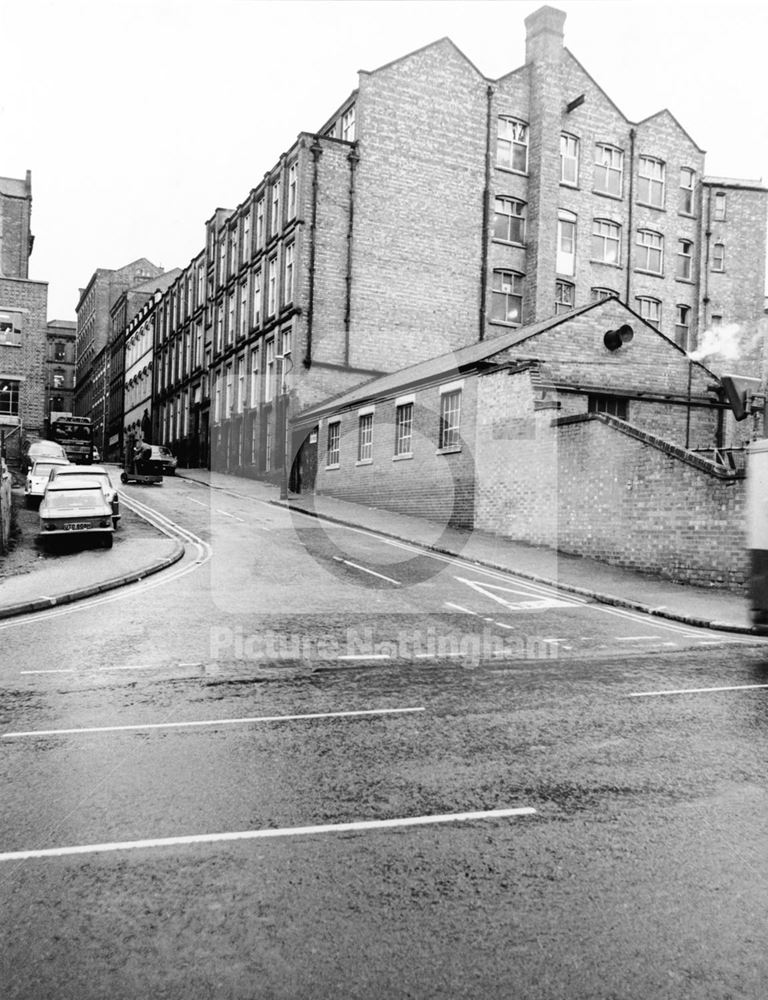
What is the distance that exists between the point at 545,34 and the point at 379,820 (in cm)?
4378

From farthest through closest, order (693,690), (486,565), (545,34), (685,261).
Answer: (685,261), (545,34), (486,565), (693,690)

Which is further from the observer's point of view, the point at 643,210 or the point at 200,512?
the point at 643,210

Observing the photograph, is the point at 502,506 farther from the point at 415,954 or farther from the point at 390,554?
the point at 415,954

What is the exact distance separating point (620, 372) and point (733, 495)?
8.64 m

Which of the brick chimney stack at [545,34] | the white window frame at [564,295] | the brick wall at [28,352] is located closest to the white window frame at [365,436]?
the white window frame at [564,295]

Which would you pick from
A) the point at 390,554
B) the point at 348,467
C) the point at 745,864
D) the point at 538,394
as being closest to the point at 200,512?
the point at 348,467

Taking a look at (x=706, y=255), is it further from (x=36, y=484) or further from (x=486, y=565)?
(x=36, y=484)

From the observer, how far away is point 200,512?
91.6 feet

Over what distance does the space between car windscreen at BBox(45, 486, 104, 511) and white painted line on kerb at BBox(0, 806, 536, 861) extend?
17.2m

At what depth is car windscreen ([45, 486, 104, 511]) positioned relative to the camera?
67.3 ft

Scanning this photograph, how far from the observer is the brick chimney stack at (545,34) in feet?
133

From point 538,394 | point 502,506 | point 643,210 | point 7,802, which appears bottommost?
point 7,802

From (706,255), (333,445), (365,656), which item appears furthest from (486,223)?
(365,656)

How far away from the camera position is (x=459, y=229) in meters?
39.3
